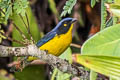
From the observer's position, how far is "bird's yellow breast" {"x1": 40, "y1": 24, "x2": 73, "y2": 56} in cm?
259

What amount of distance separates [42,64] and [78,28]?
2.85ft

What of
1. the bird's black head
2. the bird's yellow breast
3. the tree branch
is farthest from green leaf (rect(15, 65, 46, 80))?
the tree branch

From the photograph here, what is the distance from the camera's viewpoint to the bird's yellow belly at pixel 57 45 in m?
2.59

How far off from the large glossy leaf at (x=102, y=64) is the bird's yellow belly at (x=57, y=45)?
49.1 inches

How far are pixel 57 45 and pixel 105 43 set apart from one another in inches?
43.6

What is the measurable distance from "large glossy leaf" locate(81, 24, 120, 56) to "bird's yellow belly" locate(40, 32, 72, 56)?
106 centimetres

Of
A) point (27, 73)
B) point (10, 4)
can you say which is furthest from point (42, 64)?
point (10, 4)

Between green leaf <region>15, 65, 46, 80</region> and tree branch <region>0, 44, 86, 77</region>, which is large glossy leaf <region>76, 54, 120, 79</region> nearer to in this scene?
tree branch <region>0, 44, 86, 77</region>

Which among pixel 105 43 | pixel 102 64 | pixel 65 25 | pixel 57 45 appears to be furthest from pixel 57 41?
pixel 102 64

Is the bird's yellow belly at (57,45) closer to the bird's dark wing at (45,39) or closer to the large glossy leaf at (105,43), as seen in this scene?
the bird's dark wing at (45,39)

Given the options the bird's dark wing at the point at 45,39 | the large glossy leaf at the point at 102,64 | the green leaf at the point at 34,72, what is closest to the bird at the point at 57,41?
the bird's dark wing at the point at 45,39

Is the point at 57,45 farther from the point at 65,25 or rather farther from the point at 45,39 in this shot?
the point at 65,25

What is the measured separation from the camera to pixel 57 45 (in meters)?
2.62

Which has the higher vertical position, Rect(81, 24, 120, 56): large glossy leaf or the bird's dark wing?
the bird's dark wing
